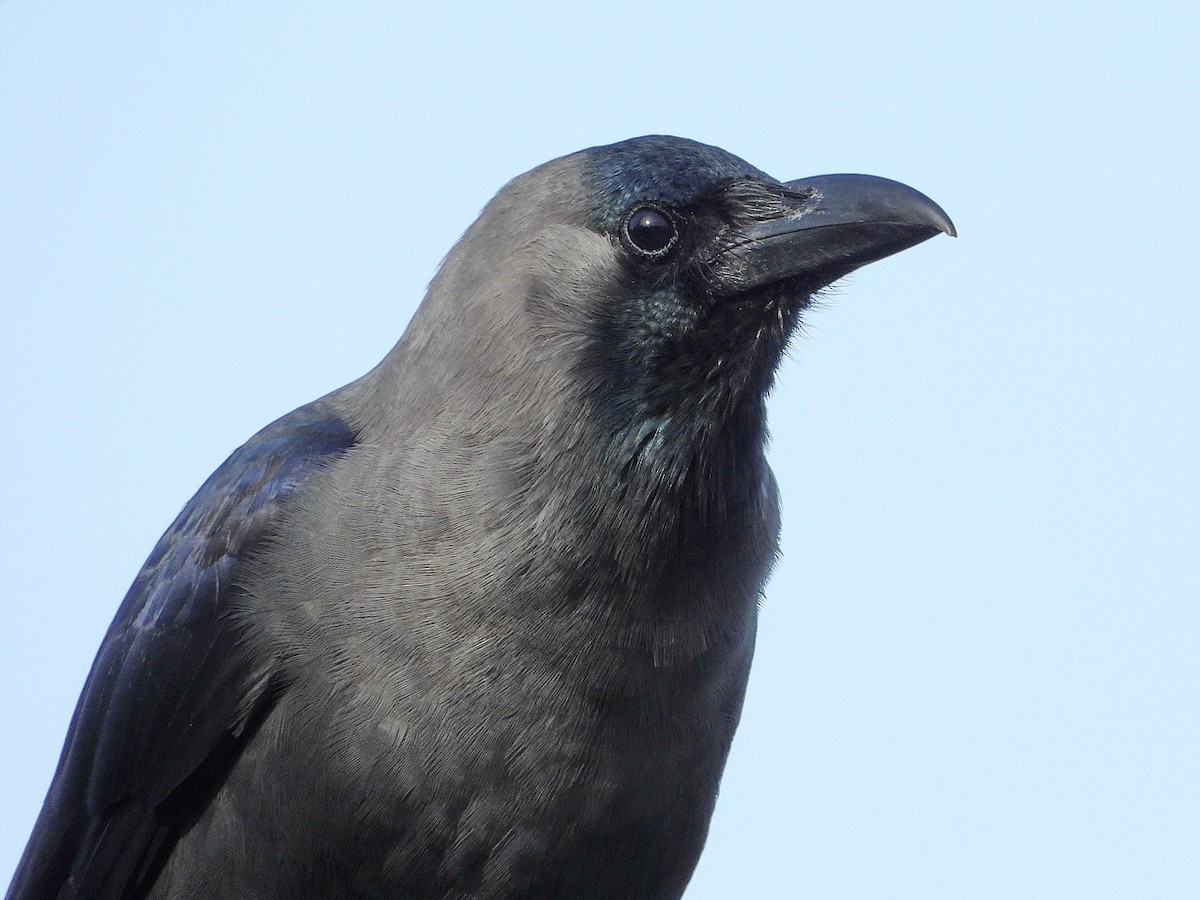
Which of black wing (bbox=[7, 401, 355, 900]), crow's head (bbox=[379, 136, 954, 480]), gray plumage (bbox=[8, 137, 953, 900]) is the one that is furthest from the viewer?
black wing (bbox=[7, 401, 355, 900])

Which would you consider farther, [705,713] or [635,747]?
[705,713]

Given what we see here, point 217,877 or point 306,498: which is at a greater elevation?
point 306,498

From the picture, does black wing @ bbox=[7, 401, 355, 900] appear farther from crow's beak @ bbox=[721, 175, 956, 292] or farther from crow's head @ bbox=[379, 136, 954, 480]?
crow's beak @ bbox=[721, 175, 956, 292]

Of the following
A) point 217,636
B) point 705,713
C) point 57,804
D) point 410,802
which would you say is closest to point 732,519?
point 705,713

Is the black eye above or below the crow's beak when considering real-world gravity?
above

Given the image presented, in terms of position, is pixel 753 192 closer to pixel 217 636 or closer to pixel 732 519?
pixel 732 519

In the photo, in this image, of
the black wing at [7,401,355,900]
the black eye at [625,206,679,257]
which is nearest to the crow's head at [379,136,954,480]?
the black eye at [625,206,679,257]

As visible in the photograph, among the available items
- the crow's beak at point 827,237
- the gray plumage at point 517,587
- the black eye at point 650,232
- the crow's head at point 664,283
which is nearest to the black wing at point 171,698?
the gray plumage at point 517,587

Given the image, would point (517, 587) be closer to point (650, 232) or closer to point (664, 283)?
point (664, 283)
